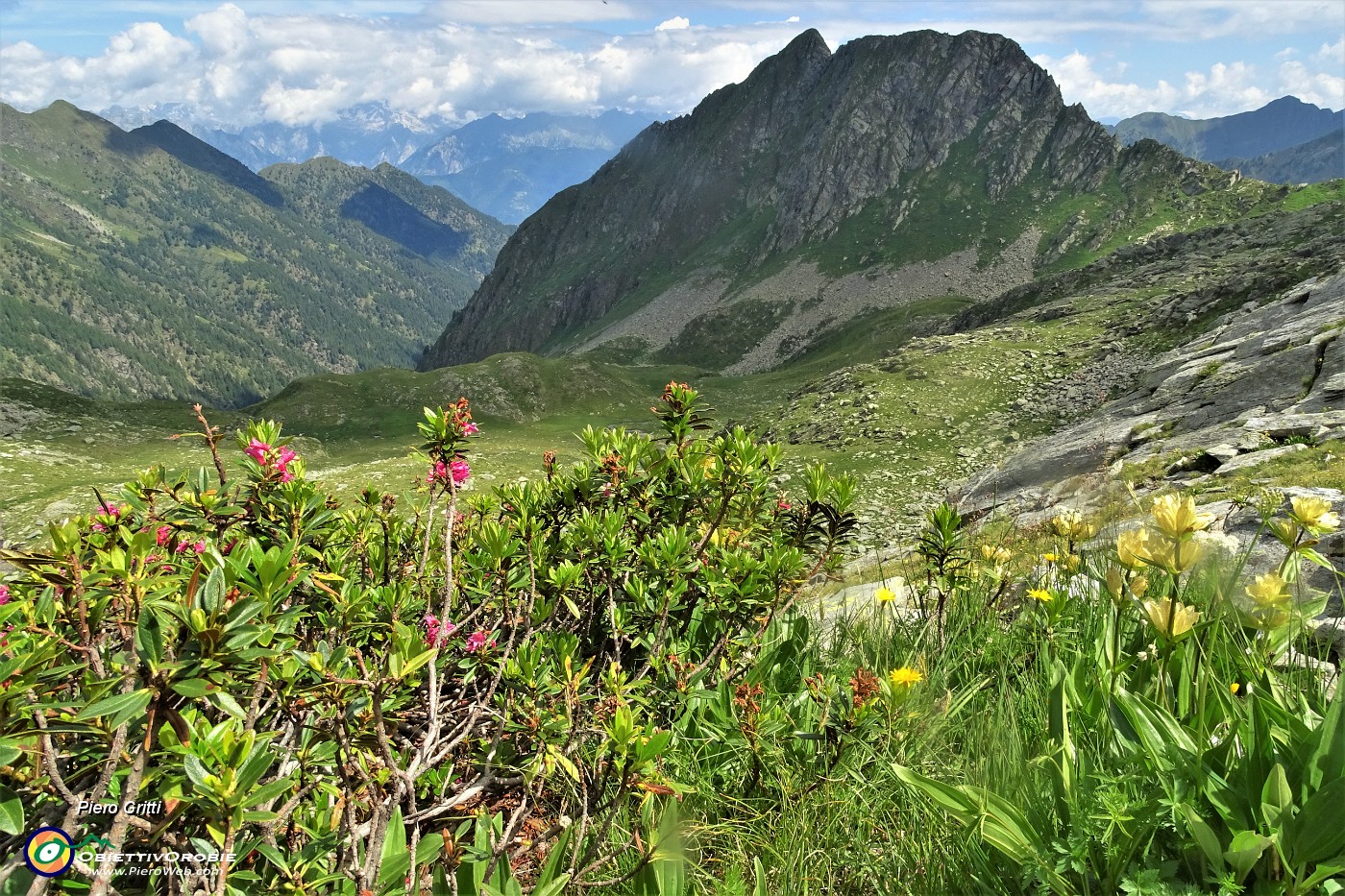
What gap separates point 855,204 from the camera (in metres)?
141

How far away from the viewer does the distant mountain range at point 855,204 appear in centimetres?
11156

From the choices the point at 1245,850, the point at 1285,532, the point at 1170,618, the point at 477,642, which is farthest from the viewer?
the point at 477,642

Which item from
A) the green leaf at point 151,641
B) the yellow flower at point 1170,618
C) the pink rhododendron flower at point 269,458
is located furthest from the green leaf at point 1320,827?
the pink rhododendron flower at point 269,458

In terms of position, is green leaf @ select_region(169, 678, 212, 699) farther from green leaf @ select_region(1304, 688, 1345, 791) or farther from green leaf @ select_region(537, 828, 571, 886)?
green leaf @ select_region(1304, 688, 1345, 791)

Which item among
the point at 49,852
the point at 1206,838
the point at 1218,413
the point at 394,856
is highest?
the point at 49,852

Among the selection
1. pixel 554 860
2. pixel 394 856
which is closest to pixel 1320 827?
pixel 554 860

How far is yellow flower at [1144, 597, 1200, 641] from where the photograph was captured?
2.41 meters

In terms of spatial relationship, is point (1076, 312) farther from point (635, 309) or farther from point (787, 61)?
point (787, 61)

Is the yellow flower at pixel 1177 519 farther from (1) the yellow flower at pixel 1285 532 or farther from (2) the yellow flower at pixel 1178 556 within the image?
(1) the yellow flower at pixel 1285 532

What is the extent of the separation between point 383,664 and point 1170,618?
356 centimetres

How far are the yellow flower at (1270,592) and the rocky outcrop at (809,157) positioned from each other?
443 feet

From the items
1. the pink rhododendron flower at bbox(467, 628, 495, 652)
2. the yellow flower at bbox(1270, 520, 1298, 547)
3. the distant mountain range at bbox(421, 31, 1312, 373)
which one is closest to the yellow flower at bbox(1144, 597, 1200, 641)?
the yellow flower at bbox(1270, 520, 1298, 547)

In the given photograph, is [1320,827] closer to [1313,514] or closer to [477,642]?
[1313,514]

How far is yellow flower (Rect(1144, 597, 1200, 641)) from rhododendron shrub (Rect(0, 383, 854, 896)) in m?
1.96
